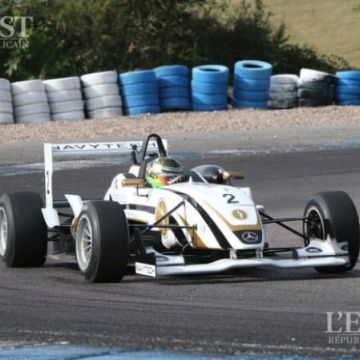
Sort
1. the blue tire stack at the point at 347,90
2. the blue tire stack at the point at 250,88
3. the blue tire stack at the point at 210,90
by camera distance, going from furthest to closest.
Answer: the blue tire stack at the point at 347,90, the blue tire stack at the point at 250,88, the blue tire stack at the point at 210,90

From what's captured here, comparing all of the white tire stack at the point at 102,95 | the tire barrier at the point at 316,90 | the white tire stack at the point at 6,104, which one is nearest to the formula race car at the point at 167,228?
the white tire stack at the point at 6,104

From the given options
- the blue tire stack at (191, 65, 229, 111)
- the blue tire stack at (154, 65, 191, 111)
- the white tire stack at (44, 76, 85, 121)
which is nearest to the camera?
the white tire stack at (44, 76, 85, 121)

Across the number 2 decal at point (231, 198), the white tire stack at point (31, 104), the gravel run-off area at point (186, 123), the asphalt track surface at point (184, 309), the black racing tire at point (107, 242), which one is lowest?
the asphalt track surface at point (184, 309)

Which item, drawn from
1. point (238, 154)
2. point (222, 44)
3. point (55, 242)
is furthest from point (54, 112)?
point (55, 242)

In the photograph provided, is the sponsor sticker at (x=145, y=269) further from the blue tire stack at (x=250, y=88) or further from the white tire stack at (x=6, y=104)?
the blue tire stack at (x=250, y=88)

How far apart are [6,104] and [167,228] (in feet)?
42.0

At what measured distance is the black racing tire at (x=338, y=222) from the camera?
933cm

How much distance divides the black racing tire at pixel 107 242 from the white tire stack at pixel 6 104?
1287 cm

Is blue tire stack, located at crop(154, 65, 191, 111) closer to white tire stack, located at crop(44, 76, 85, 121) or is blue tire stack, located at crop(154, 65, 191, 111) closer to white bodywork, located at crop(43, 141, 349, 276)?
white tire stack, located at crop(44, 76, 85, 121)

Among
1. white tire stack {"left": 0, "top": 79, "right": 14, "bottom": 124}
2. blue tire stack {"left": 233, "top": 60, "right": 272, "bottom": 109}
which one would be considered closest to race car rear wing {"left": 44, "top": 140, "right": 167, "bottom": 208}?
white tire stack {"left": 0, "top": 79, "right": 14, "bottom": 124}

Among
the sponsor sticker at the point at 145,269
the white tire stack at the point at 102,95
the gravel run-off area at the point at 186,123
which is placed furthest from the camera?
the white tire stack at the point at 102,95

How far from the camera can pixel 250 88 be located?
23797 millimetres

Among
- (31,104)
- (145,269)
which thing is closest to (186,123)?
(31,104)

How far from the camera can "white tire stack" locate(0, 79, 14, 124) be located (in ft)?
70.6
